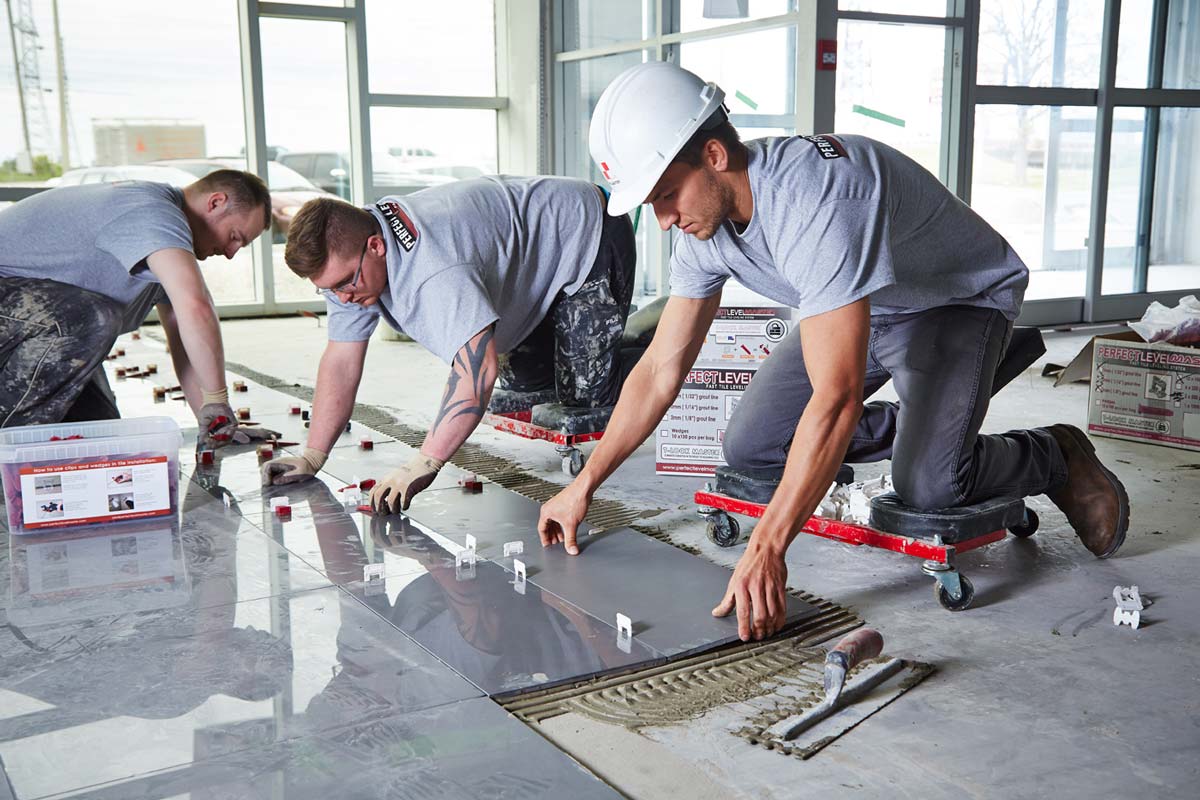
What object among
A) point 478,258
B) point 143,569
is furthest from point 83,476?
Result: point 478,258

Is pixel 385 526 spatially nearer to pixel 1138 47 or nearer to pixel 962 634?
pixel 962 634

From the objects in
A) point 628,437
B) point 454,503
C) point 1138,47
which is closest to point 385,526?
point 454,503

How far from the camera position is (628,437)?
98.3 inches

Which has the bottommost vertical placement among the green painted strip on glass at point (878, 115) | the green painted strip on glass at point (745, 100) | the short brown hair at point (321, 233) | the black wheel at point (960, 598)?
the black wheel at point (960, 598)

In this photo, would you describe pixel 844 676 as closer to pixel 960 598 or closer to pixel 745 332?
pixel 960 598

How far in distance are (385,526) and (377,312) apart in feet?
2.02

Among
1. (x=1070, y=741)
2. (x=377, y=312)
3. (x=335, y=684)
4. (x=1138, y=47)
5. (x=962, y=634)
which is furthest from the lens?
(x=1138, y=47)

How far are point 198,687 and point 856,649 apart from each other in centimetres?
120

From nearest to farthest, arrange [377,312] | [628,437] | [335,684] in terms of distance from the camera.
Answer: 1. [335,684]
2. [628,437]
3. [377,312]

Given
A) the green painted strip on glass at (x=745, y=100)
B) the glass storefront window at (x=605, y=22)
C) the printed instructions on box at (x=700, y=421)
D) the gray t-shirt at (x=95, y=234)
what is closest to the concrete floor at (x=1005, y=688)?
the printed instructions on box at (x=700, y=421)

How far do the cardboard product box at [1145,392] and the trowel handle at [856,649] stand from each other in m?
2.53

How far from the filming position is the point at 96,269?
3.56m

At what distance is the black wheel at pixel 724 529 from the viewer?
115 inches

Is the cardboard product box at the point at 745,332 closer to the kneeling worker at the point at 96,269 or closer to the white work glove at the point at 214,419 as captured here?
the kneeling worker at the point at 96,269
